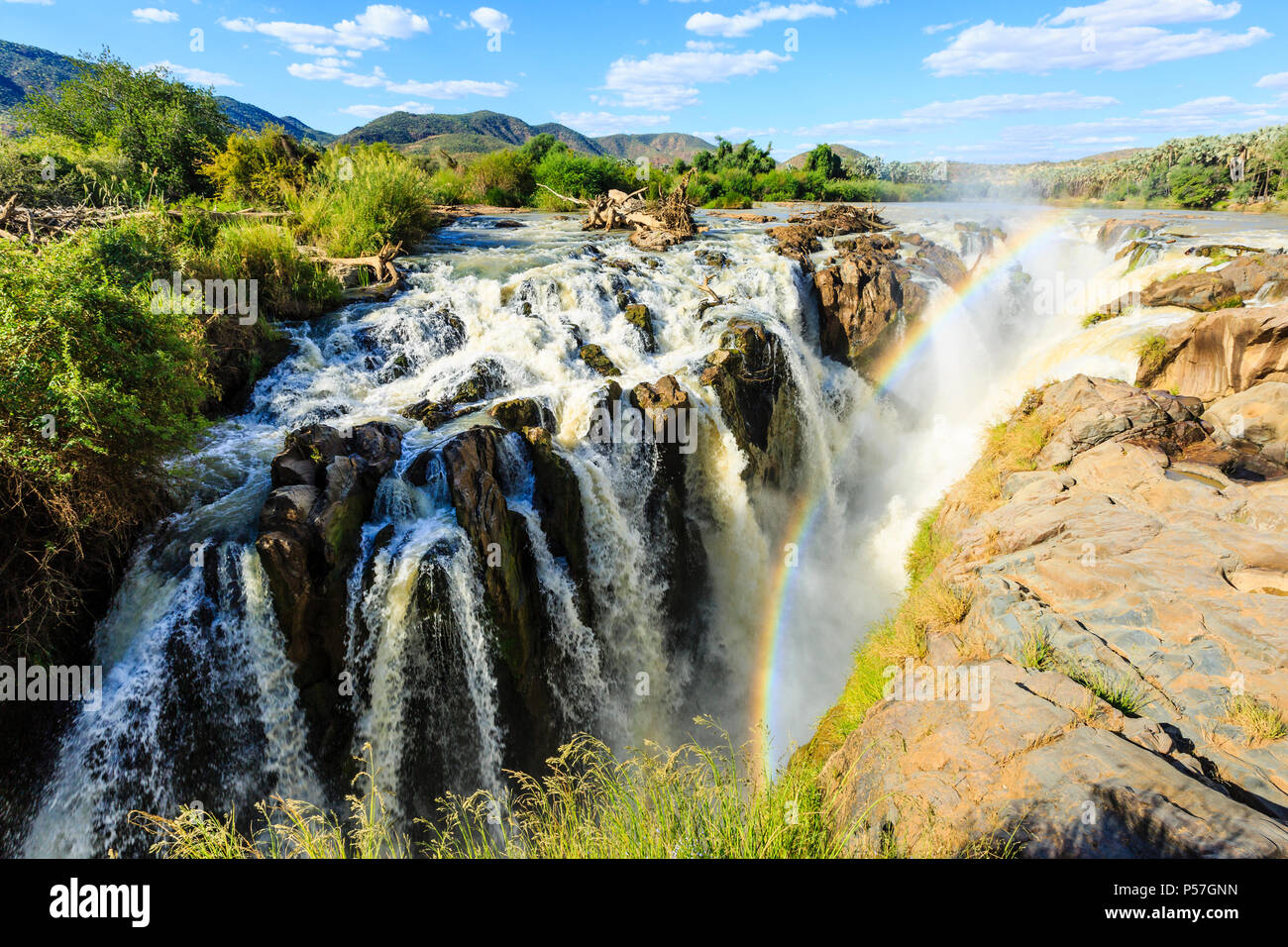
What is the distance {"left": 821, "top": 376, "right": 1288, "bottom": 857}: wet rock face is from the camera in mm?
3455

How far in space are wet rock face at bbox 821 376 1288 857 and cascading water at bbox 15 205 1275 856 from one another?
3959mm

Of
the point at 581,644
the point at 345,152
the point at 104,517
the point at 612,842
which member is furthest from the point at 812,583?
the point at 345,152

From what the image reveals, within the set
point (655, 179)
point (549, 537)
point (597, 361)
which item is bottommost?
point (549, 537)

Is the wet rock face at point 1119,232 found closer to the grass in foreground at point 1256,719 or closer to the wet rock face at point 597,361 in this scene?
the wet rock face at point 597,361

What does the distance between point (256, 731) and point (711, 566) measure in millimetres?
7279

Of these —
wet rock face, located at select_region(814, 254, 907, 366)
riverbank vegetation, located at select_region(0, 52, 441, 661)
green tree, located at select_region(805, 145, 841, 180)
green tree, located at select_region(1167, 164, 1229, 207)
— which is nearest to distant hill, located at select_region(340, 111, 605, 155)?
green tree, located at select_region(805, 145, 841, 180)

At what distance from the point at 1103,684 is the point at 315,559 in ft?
25.8

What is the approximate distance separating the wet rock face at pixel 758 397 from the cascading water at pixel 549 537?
30cm

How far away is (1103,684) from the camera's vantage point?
16.4ft

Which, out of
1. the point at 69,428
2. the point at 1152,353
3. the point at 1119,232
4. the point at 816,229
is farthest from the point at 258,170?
the point at 1119,232

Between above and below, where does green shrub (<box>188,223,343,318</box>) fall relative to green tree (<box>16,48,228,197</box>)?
below

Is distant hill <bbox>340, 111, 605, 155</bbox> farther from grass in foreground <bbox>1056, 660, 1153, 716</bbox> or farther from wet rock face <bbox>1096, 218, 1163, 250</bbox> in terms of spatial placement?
grass in foreground <bbox>1056, 660, 1153, 716</bbox>

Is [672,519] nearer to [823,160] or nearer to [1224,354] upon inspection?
[1224,354]
